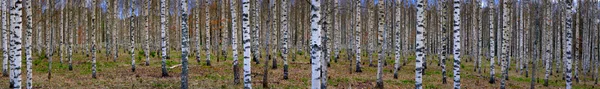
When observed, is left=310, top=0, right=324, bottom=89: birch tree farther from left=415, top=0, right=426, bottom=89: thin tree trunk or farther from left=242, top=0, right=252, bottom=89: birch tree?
left=415, top=0, right=426, bottom=89: thin tree trunk

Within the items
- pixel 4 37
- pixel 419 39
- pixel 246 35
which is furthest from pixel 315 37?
pixel 4 37

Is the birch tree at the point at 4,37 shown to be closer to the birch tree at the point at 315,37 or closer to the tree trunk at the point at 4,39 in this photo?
the tree trunk at the point at 4,39

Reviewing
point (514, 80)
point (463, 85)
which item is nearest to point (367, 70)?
point (463, 85)

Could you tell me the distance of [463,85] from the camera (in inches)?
677

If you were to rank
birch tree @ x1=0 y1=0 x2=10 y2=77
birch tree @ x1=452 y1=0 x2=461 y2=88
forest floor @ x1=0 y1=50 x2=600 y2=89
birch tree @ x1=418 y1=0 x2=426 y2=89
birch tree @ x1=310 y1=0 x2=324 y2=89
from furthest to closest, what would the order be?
forest floor @ x1=0 y1=50 x2=600 y2=89 → birch tree @ x1=0 y1=0 x2=10 y2=77 → birch tree @ x1=452 y1=0 x2=461 y2=88 → birch tree @ x1=418 y1=0 x2=426 y2=89 → birch tree @ x1=310 y1=0 x2=324 y2=89

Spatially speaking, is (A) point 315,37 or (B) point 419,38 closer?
(A) point 315,37

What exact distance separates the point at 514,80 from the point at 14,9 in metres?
19.8

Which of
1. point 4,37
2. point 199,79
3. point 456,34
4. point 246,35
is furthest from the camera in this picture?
point 199,79

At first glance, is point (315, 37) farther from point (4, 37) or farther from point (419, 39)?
point (4, 37)

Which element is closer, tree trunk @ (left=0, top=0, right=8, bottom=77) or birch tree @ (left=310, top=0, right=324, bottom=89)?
birch tree @ (left=310, top=0, right=324, bottom=89)

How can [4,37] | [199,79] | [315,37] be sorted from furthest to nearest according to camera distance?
[199,79], [4,37], [315,37]

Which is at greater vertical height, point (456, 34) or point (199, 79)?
point (456, 34)

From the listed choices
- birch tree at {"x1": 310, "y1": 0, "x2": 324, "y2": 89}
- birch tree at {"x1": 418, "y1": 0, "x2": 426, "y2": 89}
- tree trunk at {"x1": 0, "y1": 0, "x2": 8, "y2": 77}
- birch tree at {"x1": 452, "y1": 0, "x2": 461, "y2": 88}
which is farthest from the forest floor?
birch tree at {"x1": 310, "y1": 0, "x2": 324, "y2": 89}

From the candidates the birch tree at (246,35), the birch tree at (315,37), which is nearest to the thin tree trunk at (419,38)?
the birch tree at (315,37)
